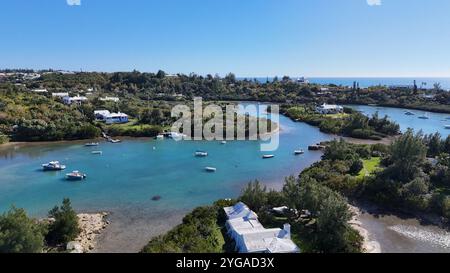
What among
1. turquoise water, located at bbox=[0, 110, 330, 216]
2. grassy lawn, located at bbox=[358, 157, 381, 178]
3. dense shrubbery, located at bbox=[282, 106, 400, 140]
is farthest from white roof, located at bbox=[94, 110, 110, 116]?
grassy lawn, located at bbox=[358, 157, 381, 178]

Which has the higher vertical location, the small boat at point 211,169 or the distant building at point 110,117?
the distant building at point 110,117

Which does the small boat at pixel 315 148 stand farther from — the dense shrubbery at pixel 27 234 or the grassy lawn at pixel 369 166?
the dense shrubbery at pixel 27 234

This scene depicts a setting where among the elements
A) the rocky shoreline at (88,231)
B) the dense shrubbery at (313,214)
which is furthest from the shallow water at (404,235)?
the rocky shoreline at (88,231)

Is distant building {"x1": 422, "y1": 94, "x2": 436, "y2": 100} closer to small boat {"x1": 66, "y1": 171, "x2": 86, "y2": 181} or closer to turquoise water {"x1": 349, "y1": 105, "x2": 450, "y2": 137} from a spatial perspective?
turquoise water {"x1": 349, "y1": 105, "x2": 450, "y2": 137}

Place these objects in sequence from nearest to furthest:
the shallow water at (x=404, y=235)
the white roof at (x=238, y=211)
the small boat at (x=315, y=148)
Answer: the shallow water at (x=404, y=235) → the white roof at (x=238, y=211) → the small boat at (x=315, y=148)

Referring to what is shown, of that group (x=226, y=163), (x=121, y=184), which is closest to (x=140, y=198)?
(x=121, y=184)
